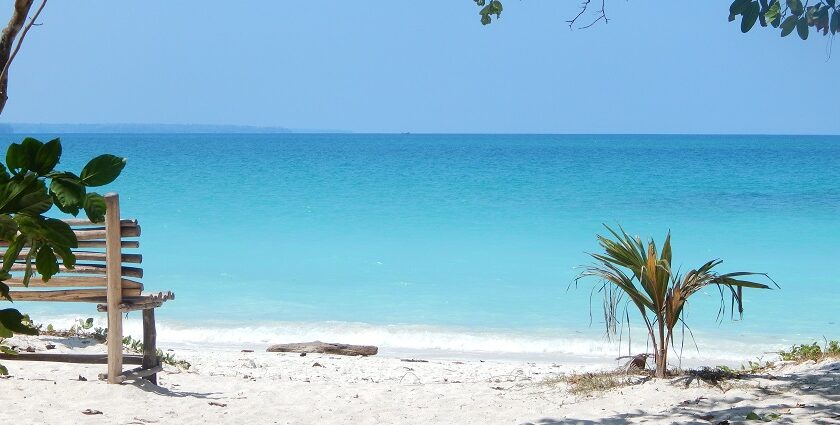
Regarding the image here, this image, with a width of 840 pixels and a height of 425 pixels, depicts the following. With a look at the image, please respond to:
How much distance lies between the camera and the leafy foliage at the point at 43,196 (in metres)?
1.01

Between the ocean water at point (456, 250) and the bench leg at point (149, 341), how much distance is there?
315 cm

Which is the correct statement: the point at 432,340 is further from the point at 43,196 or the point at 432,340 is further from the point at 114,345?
the point at 43,196

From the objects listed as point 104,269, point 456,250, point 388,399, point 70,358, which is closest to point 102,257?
point 104,269

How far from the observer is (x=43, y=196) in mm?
1021

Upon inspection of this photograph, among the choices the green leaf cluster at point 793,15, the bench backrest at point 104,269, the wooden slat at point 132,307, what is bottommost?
the wooden slat at point 132,307

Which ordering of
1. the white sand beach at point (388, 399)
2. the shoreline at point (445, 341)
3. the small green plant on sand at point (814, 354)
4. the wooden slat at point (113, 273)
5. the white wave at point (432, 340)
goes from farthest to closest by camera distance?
the white wave at point (432, 340), the shoreline at point (445, 341), the small green plant on sand at point (814, 354), the wooden slat at point (113, 273), the white sand beach at point (388, 399)

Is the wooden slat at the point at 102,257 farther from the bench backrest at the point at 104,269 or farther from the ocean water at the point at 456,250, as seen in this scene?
the ocean water at the point at 456,250

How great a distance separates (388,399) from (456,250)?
33.1 ft

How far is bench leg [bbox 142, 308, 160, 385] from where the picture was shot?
5507mm

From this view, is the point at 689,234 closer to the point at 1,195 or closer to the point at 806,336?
the point at 806,336

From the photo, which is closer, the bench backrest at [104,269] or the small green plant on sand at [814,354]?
the bench backrest at [104,269]

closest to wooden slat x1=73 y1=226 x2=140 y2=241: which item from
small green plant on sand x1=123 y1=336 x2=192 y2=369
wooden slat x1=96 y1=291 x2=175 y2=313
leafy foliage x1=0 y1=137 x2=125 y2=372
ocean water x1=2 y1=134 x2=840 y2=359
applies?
wooden slat x1=96 y1=291 x2=175 y2=313

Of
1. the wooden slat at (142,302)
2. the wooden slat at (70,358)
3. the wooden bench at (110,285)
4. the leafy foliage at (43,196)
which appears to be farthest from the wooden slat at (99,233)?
the leafy foliage at (43,196)

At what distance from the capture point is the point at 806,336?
912 centimetres
